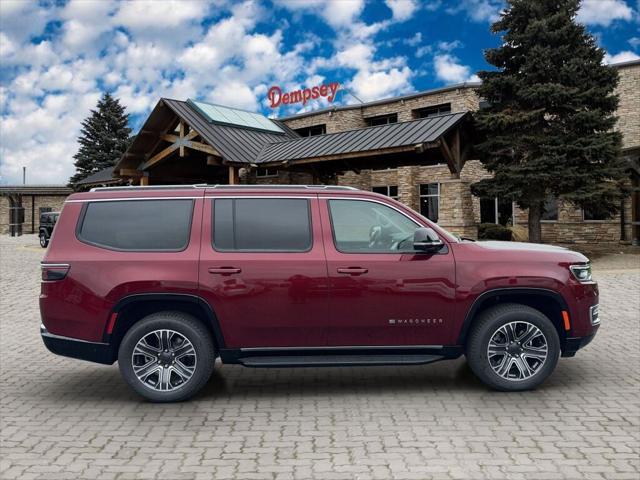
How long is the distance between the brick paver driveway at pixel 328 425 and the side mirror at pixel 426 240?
4.58 feet

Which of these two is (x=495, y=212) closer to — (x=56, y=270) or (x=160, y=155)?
(x=160, y=155)

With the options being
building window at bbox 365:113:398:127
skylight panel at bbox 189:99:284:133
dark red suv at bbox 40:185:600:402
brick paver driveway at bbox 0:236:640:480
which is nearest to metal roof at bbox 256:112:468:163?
skylight panel at bbox 189:99:284:133

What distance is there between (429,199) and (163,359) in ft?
101

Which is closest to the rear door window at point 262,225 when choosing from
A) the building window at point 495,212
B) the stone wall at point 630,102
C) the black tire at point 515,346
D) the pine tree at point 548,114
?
the black tire at point 515,346

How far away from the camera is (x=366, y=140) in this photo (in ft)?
70.4

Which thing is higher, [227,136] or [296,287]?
[227,136]

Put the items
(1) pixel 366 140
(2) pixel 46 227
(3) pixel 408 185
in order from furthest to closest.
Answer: (3) pixel 408 185 < (2) pixel 46 227 < (1) pixel 366 140

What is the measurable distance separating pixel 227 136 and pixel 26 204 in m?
Answer: 39.6

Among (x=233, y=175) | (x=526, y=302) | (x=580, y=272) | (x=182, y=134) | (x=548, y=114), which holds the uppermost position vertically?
(x=182, y=134)

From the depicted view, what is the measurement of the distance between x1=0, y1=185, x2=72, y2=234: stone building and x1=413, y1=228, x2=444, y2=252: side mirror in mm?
54028

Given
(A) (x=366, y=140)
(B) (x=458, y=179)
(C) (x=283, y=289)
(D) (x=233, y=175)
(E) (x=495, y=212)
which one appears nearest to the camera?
(C) (x=283, y=289)

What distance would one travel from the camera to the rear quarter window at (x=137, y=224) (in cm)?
588

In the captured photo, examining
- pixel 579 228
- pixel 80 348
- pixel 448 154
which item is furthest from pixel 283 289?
pixel 579 228

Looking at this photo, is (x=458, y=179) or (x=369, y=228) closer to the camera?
(x=369, y=228)
